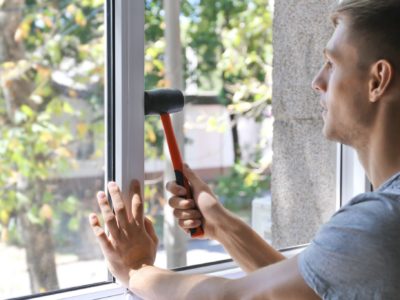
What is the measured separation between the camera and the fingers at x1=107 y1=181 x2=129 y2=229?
1005 millimetres

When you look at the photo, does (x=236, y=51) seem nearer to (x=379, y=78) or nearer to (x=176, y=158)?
(x=176, y=158)

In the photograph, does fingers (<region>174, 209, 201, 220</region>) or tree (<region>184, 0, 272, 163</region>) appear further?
tree (<region>184, 0, 272, 163</region>)

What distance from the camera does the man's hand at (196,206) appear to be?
1.11 metres

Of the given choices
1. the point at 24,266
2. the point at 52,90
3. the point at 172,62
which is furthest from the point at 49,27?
the point at 24,266

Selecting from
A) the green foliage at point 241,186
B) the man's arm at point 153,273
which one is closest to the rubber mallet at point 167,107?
the man's arm at point 153,273

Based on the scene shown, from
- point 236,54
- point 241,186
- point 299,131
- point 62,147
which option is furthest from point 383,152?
point 236,54

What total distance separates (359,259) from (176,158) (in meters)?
0.43

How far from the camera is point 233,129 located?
2352 mm

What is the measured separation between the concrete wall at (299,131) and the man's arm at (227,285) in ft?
2.50

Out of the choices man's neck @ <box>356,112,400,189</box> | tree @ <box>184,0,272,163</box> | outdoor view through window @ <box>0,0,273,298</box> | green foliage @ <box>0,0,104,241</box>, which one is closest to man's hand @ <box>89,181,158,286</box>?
outdoor view through window @ <box>0,0,273,298</box>

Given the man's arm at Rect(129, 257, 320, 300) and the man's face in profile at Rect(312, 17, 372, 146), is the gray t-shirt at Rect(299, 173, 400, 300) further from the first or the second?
the man's face in profile at Rect(312, 17, 372, 146)

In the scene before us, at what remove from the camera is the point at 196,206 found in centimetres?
112

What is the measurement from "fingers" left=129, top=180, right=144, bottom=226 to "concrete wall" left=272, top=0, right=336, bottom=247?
0.71m

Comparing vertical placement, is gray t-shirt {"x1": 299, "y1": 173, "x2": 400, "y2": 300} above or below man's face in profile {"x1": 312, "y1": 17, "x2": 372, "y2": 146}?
below
